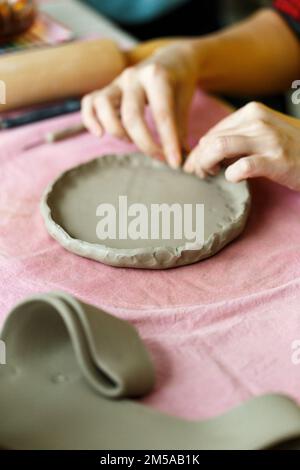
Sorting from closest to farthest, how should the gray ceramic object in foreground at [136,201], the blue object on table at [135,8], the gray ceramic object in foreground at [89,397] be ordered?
the gray ceramic object in foreground at [89,397], the gray ceramic object in foreground at [136,201], the blue object on table at [135,8]

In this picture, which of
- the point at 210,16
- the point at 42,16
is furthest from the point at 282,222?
the point at 210,16

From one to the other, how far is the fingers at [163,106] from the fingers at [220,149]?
68mm

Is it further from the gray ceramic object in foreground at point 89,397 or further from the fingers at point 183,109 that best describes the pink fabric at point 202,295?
the fingers at point 183,109

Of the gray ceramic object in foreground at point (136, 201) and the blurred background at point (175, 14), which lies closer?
the gray ceramic object in foreground at point (136, 201)

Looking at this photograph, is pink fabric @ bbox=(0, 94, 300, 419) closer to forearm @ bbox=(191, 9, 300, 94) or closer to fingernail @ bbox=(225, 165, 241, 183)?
fingernail @ bbox=(225, 165, 241, 183)

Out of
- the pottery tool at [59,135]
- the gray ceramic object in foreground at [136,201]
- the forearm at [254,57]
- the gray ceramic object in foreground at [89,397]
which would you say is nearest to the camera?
the gray ceramic object in foreground at [89,397]

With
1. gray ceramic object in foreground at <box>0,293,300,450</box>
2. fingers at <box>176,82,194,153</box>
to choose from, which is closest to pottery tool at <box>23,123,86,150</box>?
fingers at <box>176,82,194,153</box>

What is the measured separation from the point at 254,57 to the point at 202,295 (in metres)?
0.65

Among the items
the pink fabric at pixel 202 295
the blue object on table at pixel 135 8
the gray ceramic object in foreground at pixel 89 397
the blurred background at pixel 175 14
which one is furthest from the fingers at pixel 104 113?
the blue object on table at pixel 135 8

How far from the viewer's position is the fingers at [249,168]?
763 millimetres

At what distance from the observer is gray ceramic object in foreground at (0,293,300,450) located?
20.8 inches

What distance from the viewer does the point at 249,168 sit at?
0.76 meters

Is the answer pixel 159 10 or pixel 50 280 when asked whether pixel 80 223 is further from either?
pixel 159 10

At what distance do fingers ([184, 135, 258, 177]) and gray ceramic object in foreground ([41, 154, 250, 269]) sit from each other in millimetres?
43
